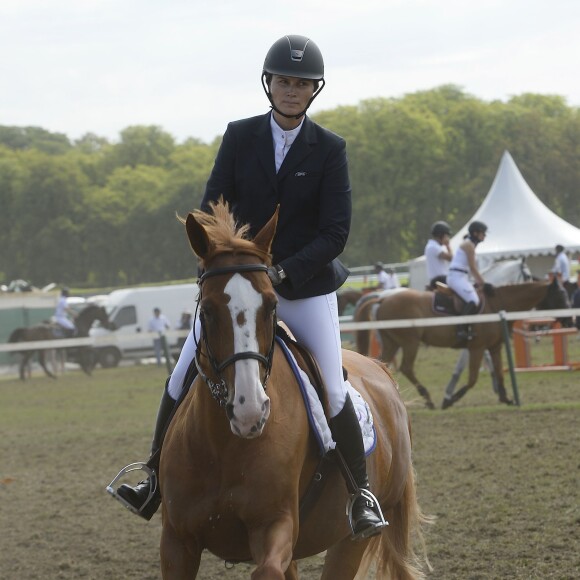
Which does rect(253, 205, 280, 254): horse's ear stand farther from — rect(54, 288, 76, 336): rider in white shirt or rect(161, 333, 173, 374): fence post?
rect(54, 288, 76, 336): rider in white shirt

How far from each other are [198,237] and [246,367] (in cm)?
65

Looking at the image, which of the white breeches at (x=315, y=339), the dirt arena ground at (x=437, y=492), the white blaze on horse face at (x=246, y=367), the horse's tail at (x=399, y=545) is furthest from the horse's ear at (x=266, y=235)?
the dirt arena ground at (x=437, y=492)

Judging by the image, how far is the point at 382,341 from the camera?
1733 centimetres

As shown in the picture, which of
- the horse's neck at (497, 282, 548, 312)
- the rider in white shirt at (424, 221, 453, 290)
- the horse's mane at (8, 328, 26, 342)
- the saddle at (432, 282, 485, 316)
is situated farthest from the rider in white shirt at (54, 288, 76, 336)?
the horse's neck at (497, 282, 548, 312)

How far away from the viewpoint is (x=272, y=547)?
13.9 feet

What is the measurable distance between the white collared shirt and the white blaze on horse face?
985 millimetres

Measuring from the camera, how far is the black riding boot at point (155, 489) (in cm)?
502

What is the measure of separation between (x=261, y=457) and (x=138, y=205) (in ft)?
252

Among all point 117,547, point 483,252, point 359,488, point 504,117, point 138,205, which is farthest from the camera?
point 138,205

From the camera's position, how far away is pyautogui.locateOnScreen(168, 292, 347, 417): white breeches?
498 centimetres

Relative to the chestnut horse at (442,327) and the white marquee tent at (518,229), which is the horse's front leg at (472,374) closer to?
the chestnut horse at (442,327)

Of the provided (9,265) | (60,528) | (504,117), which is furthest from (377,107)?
(60,528)

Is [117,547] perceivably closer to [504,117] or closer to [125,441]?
[125,441]

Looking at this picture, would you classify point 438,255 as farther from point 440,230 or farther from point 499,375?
point 499,375
